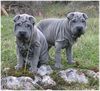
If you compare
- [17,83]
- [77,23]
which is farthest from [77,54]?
[17,83]

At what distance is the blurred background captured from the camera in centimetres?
1703

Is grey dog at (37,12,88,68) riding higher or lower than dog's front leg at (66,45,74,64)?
higher

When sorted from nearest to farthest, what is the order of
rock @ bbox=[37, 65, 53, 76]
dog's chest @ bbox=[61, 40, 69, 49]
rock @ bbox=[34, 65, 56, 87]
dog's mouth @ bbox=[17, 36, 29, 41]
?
dog's mouth @ bbox=[17, 36, 29, 41]
rock @ bbox=[34, 65, 56, 87]
rock @ bbox=[37, 65, 53, 76]
dog's chest @ bbox=[61, 40, 69, 49]

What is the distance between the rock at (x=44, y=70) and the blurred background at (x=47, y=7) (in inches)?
371

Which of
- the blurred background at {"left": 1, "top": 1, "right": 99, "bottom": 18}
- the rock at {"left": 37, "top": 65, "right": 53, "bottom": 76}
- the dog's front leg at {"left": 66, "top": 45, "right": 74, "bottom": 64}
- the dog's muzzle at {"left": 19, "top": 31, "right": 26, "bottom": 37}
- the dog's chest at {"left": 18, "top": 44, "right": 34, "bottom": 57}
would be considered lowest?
the blurred background at {"left": 1, "top": 1, "right": 99, "bottom": 18}

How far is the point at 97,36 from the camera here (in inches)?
466

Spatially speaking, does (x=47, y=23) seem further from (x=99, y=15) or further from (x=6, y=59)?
(x=99, y=15)

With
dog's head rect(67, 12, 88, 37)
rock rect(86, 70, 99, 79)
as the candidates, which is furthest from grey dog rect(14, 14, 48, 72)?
rock rect(86, 70, 99, 79)

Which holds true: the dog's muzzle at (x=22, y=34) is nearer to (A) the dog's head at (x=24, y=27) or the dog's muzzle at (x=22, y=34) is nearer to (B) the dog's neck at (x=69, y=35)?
(A) the dog's head at (x=24, y=27)

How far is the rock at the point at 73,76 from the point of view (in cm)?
681

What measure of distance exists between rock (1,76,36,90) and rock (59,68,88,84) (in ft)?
2.14

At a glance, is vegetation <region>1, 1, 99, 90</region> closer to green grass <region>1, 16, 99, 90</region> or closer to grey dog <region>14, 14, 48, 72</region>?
green grass <region>1, 16, 99, 90</region>

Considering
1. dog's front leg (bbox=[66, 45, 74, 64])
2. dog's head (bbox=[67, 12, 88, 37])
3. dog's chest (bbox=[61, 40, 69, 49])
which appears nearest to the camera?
dog's head (bbox=[67, 12, 88, 37])

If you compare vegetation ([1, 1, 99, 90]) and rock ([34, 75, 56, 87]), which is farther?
vegetation ([1, 1, 99, 90])
